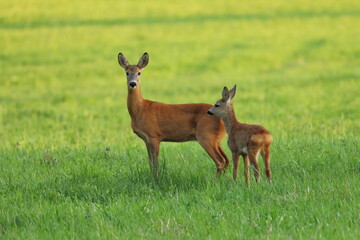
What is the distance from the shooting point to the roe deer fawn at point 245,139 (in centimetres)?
805

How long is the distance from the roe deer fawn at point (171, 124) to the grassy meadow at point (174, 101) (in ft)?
1.05

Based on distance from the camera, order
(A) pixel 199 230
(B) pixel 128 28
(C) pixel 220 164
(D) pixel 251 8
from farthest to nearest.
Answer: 1. (D) pixel 251 8
2. (B) pixel 128 28
3. (C) pixel 220 164
4. (A) pixel 199 230

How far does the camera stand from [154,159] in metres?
9.56

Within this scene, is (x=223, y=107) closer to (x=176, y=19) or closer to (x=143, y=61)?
(x=143, y=61)

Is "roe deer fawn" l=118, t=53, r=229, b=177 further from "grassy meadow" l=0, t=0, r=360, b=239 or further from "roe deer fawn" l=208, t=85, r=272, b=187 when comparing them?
"roe deer fawn" l=208, t=85, r=272, b=187

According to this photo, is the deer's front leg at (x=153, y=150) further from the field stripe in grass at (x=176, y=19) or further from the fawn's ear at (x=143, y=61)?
the field stripe in grass at (x=176, y=19)

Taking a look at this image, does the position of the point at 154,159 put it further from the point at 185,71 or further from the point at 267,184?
the point at 185,71

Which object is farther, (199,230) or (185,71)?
(185,71)

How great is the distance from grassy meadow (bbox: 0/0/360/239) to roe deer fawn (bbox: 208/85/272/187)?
232mm

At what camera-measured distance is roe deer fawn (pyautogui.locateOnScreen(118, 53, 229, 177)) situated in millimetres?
9609

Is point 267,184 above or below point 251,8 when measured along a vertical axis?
below

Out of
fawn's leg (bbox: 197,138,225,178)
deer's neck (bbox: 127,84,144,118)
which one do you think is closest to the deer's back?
deer's neck (bbox: 127,84,144,118)

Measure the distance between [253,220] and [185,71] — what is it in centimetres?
2106

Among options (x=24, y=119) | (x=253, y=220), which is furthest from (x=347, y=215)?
(x=24, y=119)
